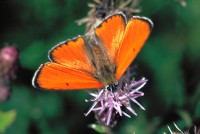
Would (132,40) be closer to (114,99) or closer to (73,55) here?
(73,55)

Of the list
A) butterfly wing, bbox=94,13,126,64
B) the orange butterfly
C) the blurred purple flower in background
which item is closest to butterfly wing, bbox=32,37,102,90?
the orange butterfly

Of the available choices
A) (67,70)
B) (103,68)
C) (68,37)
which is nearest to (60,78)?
(67,70)

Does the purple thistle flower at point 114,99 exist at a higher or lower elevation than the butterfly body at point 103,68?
lower

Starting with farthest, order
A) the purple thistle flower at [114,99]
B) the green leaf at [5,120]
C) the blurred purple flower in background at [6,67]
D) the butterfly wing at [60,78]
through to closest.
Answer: the blurred purple flower in background at [6,67], the green leaf at [5,120], the purple thistle flower at [114,99], the butterfly wing at [60,78]

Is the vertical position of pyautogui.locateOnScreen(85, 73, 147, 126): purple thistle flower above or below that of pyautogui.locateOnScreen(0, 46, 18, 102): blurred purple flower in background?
below

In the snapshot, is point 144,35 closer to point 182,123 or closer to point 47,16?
point 182,123

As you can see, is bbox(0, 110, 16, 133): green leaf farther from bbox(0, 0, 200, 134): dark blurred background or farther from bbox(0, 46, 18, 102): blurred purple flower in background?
Result: bbox(0, 0, 200, 134): dark blurred background

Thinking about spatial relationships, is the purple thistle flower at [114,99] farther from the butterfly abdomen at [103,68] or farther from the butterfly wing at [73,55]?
the butterfly wing at [73,55]

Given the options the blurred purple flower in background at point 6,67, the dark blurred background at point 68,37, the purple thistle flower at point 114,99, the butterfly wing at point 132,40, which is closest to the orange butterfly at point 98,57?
the butterfly wing at point 132,40
